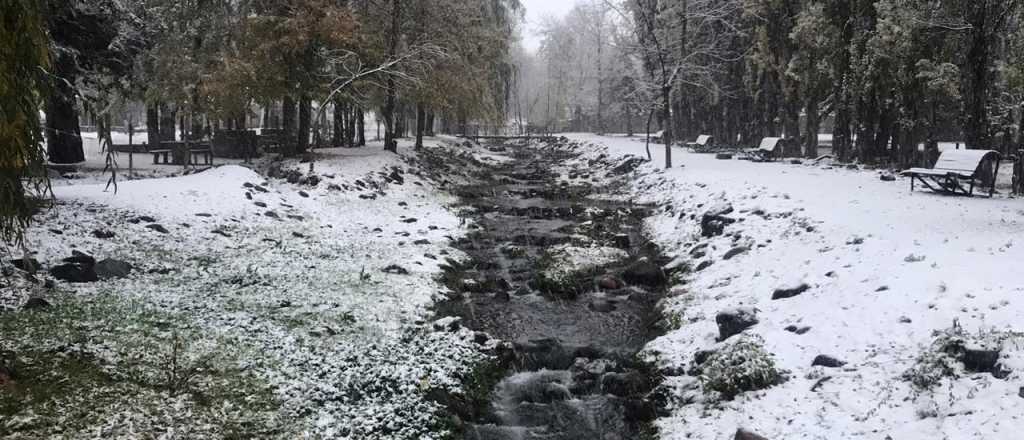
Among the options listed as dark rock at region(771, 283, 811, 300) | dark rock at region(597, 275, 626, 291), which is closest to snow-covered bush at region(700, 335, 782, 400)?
dark rock at region(771, 283, 811, 300)

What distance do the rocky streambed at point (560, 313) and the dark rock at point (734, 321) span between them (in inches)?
48.7

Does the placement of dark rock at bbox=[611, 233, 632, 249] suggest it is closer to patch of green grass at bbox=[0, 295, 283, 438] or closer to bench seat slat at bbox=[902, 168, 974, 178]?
bench seat slat at bbox=[902, 168, 974, 178]

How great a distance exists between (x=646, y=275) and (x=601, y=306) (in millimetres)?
1845

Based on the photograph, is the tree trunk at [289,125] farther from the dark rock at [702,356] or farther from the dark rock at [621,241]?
the dark rock at [702,356]

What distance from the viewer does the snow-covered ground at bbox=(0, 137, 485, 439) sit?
22.0 feet

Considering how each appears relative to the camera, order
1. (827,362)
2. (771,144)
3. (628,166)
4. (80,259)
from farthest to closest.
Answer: (628,166) → (771,144) → (80,259) → (827,362)

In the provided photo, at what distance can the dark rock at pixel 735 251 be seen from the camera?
12.7 m

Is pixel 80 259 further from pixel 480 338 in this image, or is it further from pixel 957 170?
pixel 957 170

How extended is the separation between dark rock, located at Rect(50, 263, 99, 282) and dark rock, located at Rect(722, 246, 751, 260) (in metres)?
11.2

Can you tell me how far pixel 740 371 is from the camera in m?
7.59

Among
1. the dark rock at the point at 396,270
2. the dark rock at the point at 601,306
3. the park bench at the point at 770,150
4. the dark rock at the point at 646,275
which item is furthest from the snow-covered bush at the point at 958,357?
the park bench at the point at 770,150

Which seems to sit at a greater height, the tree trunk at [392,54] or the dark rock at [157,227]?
the tree trunk at [392,54]

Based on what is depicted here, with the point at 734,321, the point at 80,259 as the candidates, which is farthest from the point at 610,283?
the point at 80,259

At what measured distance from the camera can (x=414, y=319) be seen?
10359 mm
